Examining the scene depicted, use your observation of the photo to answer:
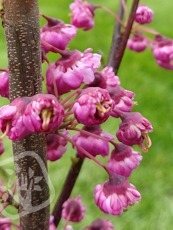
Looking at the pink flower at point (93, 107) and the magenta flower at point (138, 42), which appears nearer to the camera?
the pink flower at point (93, 107)

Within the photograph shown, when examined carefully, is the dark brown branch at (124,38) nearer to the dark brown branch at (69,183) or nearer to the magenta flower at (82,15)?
the magenta flower at (82,15)

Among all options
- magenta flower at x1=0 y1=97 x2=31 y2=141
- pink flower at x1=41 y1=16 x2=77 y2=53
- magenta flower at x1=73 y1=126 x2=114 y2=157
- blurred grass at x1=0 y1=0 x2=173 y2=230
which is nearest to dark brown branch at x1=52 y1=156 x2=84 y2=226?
magenta flower at x1=73 y1=126 x2=114 y2=157

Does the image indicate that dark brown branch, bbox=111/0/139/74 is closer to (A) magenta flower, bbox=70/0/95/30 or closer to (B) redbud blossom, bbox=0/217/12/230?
(A) magenta flower, bbox=70/0/95/30

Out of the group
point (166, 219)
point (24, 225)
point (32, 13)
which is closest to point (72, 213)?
point (24, 225)

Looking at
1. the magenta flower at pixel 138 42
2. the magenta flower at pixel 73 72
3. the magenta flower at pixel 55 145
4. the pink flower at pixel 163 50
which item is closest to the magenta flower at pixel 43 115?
the magenta flower at pixel 73 72

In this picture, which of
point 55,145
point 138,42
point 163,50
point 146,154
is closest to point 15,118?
point 55,145

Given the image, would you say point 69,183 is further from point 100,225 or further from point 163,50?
point 163,50
